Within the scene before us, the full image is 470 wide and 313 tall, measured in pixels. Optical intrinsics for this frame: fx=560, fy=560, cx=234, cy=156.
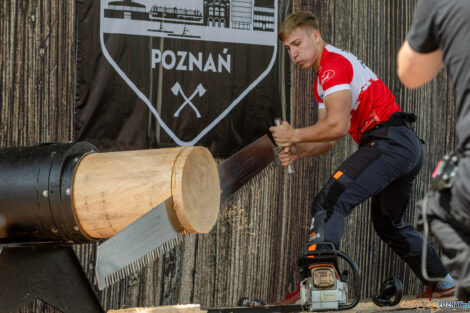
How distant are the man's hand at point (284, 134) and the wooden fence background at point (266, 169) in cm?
54

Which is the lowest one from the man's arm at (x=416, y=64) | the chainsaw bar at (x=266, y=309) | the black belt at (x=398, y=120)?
→ the chainsaw bar at (x=266, y=309)

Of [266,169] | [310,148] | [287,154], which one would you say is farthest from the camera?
[266,169]

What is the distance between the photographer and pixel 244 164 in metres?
3.76

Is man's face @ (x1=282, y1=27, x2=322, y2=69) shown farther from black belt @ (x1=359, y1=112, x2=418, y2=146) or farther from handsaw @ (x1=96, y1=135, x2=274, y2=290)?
handsaw @ (x1=96, y1=135, x2=274, y2=290)

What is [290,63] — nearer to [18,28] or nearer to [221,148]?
[221,148]

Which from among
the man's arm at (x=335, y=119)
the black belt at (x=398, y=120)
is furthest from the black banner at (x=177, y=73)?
the black belt at (x=398, y=120)

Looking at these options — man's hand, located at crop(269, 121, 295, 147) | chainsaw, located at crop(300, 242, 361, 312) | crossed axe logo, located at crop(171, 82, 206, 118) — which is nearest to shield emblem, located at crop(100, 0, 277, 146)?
crossed axe logo, located at crop(171, 82, 206, 118)

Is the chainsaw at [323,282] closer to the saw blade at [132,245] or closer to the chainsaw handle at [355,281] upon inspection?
the chainsaw handle at [355,281]

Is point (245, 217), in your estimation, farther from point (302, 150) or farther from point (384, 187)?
point (384, 187)

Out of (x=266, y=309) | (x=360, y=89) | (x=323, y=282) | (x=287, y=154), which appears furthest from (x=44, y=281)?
(x=360, y=89)

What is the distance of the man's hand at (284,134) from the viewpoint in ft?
11.6

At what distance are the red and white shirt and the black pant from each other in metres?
0.11

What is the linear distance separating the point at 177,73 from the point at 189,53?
0.17 metres

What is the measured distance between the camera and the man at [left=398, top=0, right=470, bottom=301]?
1616 millimetres
